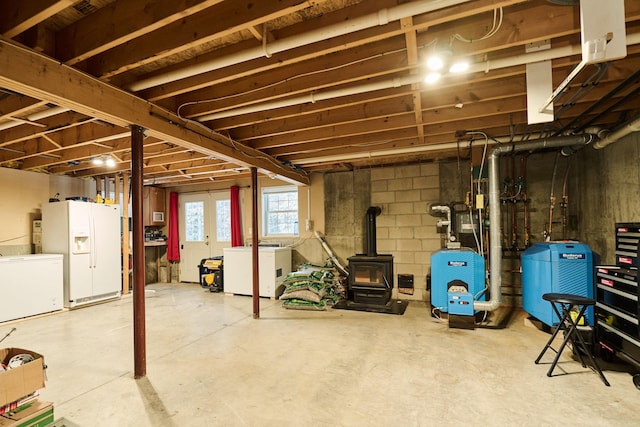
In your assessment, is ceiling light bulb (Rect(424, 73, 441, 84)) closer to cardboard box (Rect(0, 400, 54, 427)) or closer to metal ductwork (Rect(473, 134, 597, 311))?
metal ductwork (Rect(473, 134, 597, 311))

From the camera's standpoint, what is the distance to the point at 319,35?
1.89 m

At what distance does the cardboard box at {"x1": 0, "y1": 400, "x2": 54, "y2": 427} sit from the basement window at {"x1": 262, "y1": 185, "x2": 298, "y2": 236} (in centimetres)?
473

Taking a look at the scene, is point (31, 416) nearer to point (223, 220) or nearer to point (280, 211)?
point (280, 211)

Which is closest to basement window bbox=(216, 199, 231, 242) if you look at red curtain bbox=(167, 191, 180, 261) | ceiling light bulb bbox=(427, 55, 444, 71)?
red curtain bbox=(167, 191, 180, 261)

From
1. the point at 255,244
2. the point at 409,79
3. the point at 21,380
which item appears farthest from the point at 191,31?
the point at 255,244

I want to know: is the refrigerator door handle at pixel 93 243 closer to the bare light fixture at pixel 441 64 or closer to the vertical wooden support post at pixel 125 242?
the vertical wooden support post at pixel 125 242

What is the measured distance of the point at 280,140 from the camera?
4.12 meters

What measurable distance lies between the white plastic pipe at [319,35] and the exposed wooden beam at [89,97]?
0.80ft

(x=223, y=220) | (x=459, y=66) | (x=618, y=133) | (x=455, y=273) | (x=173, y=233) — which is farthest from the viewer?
(x=173, y=233)

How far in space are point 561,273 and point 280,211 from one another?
4814mm

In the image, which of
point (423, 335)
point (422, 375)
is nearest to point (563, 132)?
point (423, 335)

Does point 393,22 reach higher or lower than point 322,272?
higher

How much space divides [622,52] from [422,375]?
2.59 meters

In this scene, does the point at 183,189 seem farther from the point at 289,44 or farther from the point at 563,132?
the point at 563,132
